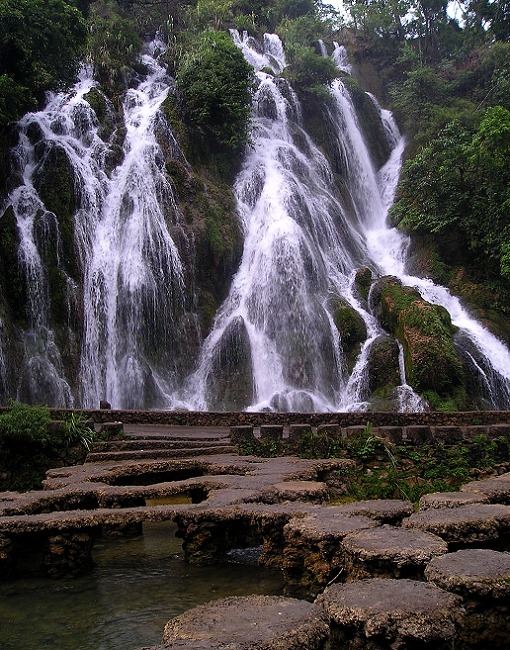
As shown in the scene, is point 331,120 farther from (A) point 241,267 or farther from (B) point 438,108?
(A) point 241,267

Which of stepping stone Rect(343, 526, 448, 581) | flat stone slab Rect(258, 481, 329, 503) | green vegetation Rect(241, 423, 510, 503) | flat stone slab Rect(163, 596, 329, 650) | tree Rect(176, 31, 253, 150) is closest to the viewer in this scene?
flat stone slab Rect(163, 596, 329, 650)

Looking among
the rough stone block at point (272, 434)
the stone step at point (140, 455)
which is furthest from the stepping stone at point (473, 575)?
the rough stone block at point (272, 434)

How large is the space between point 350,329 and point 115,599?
1458 cm

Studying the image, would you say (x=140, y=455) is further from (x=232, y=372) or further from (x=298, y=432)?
(x=232, y=372)

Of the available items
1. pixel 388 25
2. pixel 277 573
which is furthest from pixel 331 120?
pixel 277 573

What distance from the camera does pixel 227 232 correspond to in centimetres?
2194

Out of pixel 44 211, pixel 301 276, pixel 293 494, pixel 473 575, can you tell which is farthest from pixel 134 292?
pixel 473 575

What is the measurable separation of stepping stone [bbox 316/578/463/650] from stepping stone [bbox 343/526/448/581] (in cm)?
53

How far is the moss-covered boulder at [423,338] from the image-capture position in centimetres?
1716

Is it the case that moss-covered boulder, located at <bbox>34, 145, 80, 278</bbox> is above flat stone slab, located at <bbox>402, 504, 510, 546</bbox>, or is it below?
above

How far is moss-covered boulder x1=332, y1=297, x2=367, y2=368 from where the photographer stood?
19016 mm

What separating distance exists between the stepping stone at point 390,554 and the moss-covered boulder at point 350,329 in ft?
47.1

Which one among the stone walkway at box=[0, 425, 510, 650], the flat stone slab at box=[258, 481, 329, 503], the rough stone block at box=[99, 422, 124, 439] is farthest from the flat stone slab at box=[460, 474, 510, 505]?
the rough stone block at box=[99, 422, 124, 439]

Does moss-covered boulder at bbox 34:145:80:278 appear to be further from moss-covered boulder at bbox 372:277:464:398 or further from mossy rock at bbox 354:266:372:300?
moss-covered boulder at bbox 372:277:464:398
